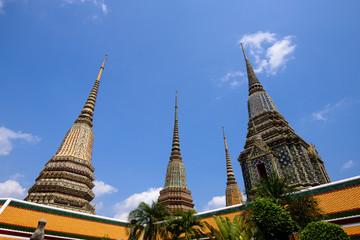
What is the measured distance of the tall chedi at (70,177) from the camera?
2005 centimetres

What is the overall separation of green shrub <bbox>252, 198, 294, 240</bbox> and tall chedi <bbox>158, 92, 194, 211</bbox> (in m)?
16.1

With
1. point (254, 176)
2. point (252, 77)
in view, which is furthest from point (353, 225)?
point (252, 77)

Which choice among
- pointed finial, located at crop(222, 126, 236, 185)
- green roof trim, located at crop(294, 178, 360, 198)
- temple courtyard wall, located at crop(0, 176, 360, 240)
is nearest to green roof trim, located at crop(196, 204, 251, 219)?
temple courtyard wall, located at crop(0, 176, 360, 240)

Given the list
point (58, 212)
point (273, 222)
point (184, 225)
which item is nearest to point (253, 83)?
point (184, 225)

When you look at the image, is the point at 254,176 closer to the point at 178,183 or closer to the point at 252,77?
the point at 178,183

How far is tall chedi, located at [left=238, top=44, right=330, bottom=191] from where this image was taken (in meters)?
17.1

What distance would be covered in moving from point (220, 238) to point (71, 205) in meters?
15.2

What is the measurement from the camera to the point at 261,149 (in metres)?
19.3

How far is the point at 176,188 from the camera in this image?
27.0 metres

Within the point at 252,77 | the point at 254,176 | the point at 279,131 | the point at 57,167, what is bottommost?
the point at 254,176

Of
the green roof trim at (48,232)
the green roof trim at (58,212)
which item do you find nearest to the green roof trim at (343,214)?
the green roof trim at (58,212)

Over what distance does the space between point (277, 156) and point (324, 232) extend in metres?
11.6

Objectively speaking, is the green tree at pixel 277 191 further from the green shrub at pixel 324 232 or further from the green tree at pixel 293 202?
the green shrub at pixel 324 232

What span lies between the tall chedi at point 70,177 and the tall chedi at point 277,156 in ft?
51.5
